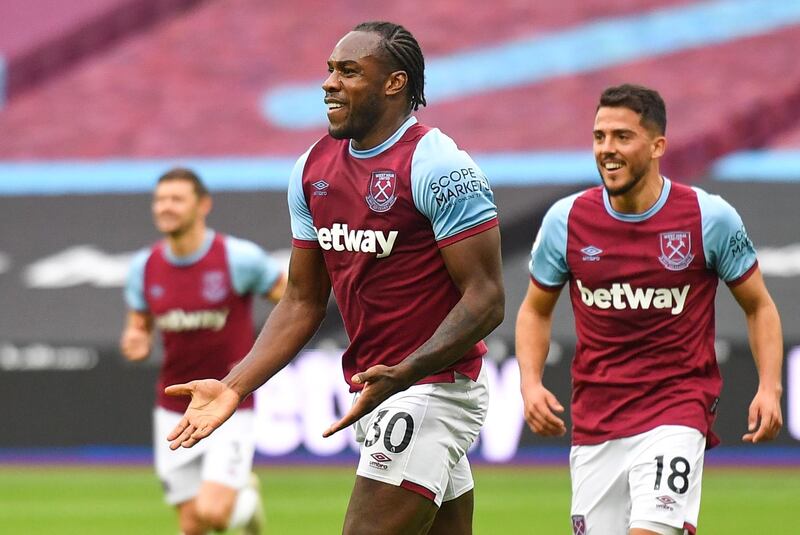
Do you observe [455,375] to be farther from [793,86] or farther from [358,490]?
[793,86]

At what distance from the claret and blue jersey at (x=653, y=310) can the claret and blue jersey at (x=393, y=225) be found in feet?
2.69

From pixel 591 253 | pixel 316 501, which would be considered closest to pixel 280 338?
pixel 591 253

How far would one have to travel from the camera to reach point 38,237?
616 inches

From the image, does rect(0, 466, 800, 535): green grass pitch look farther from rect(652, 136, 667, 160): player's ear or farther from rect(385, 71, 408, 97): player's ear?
rect(385, 71, 408, 97): player's ear

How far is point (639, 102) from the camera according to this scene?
19.2ft

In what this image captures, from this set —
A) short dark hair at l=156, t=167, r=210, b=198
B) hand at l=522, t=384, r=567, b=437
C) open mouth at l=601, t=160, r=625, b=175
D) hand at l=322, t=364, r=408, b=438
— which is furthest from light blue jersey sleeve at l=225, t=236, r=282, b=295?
hand at l=322, t=364, r=408, b=438

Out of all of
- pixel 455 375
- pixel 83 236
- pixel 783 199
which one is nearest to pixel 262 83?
pixel 83 236

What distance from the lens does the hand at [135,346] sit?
8086 mm

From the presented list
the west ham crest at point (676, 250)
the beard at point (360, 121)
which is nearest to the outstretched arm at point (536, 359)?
the west ham crest at point (676, 250)

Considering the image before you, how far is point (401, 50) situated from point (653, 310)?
1540 mm

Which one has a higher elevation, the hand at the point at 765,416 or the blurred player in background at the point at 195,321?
the blurred player in background at the point at 195,321

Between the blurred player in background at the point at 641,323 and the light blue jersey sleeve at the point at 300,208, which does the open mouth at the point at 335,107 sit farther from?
the blurred player in background at the point at 641,323

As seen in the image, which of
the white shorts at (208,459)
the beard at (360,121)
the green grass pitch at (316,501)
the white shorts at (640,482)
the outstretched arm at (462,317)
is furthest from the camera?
the green grass pitch at (316,501)

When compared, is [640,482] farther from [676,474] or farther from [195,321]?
[195,321]
